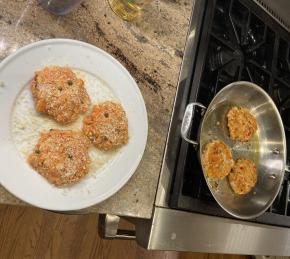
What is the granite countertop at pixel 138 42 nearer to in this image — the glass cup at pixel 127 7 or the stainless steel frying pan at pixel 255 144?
the glass cup at pixel 127 7

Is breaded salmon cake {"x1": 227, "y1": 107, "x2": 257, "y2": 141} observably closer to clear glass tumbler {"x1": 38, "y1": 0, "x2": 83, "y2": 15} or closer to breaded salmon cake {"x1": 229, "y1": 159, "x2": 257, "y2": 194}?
breaded salmon cake {"x1": 229, "y1": 159, "x2": 257, "y2": 194}

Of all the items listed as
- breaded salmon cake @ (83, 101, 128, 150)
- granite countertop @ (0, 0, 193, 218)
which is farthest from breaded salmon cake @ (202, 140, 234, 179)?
breaded salmon cake @ (83, 101, 128, 150)

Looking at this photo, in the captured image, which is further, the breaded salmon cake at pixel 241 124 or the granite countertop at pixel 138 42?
the breaded salmon cake at pixel 241 124

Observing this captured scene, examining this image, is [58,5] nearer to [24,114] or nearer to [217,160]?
[24,114]

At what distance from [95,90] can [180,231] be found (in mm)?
459

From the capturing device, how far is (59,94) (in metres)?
0.85

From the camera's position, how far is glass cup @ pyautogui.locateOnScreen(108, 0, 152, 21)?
102 cm

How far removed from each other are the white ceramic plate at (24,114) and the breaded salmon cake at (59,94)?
3 cm

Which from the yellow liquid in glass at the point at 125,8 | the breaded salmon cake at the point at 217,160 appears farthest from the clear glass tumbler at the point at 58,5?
the breaded salmon cake at the point at 217,160

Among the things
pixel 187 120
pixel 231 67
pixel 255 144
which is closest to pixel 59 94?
pixel 187 120

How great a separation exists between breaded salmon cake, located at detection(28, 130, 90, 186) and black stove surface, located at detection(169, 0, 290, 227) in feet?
0.98

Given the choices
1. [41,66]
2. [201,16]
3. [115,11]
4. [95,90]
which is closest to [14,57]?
[41,66]

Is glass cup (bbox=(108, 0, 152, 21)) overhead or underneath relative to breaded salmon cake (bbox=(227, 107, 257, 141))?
overhead

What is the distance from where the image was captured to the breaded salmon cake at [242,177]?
117 cm
